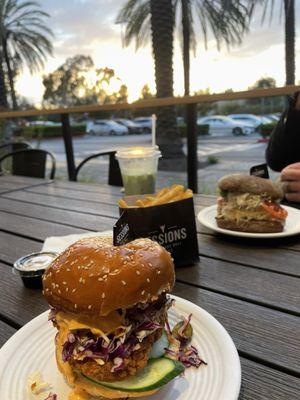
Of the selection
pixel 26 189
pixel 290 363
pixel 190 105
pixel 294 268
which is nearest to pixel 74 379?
pixel 290 363

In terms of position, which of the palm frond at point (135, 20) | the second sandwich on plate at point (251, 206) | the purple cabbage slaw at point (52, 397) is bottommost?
the purple cabbage slaw at point (52, 397)

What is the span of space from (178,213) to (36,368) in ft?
1.93

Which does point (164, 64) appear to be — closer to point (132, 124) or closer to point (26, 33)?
point (132, 124)

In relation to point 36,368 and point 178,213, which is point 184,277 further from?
point 36,368

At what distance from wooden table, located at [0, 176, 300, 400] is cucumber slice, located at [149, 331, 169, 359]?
0.50ft

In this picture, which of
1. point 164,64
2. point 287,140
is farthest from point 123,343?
point 164,64

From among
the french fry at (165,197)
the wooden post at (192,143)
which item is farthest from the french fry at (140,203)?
the wooden post at (192,143)

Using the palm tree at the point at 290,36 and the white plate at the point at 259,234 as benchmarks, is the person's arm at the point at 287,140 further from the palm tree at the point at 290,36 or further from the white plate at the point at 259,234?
the palm tree at the point at 290,36

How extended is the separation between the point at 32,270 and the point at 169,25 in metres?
6.03

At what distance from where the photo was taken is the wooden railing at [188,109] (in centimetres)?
260

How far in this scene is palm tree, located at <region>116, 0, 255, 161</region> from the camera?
6.18 metres

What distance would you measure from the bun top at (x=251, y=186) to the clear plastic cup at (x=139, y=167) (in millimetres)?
500

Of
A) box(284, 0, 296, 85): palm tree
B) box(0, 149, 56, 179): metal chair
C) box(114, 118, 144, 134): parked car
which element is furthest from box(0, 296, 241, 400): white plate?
box(284, 0, 296, 85): palm tree

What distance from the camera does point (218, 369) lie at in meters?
0.66
